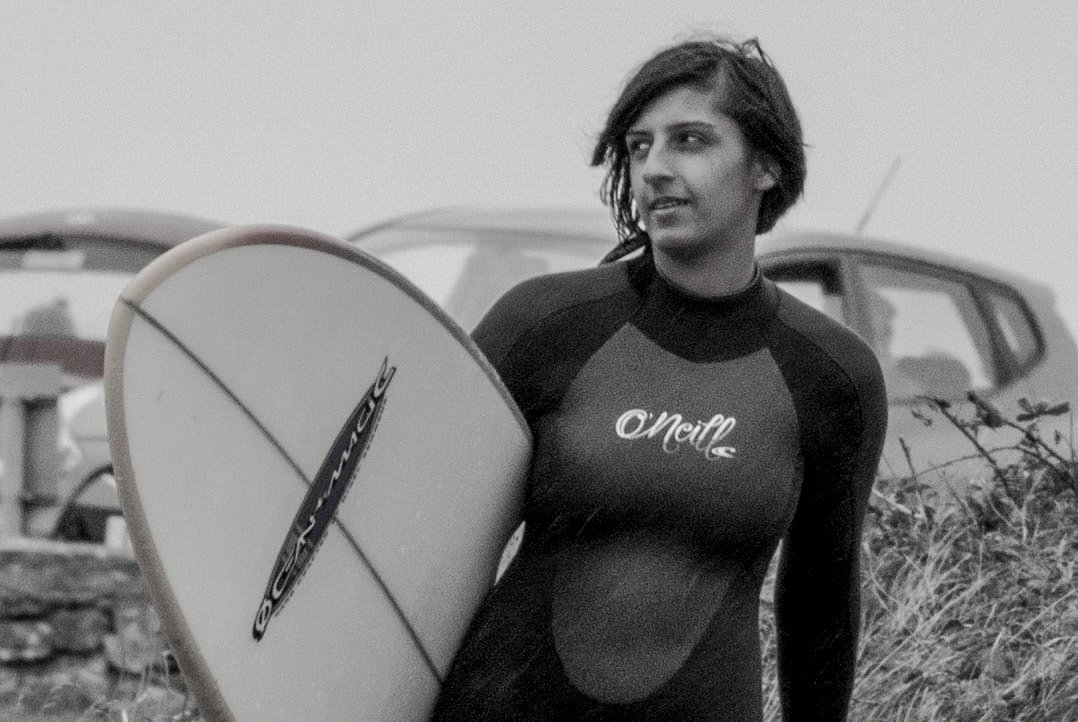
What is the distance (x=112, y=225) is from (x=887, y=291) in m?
3.88

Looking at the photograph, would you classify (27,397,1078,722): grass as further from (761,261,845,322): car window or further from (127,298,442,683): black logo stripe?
(127,298,442,683): black logo stripe

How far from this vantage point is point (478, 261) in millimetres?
7250

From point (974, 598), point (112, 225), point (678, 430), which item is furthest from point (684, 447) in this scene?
point (112, 225)

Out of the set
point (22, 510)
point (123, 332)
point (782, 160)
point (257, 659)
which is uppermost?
point (782, 160)

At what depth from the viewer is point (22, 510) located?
25.1ft

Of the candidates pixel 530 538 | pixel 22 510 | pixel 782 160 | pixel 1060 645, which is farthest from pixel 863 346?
pixel 22 510

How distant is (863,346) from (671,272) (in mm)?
310

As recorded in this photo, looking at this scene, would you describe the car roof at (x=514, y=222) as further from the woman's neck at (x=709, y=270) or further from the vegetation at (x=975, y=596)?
the woman's neck at (x=709, y=270)

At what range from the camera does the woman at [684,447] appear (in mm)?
3066

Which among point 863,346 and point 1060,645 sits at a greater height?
point 863,346

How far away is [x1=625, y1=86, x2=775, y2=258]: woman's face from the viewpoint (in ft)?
10.3

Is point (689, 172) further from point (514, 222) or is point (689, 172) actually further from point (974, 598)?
point (514, 222)

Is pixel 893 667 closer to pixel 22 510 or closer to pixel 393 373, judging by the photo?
pixel 393 373

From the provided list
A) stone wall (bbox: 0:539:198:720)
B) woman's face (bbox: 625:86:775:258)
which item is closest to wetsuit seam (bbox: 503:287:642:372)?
woman's face (bbox: 625:86:775:258)
